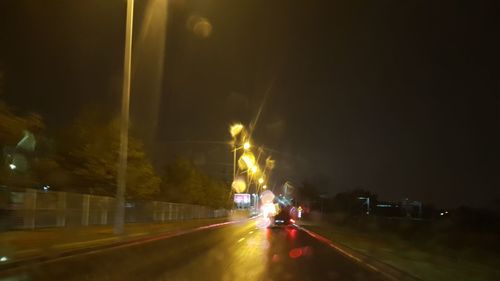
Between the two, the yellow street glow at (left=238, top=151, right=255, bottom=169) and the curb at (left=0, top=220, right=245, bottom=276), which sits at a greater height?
the yellow street glow at (left=238, top=151, right=255, bottom=169)

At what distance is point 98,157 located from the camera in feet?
133

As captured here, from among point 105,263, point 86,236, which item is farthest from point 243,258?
point 86,236

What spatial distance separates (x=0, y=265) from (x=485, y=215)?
4747 centimetres

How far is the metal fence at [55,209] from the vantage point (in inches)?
1201

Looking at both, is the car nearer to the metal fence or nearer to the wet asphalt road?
the metal fence

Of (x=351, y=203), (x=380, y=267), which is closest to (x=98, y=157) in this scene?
(x=380, y=267)

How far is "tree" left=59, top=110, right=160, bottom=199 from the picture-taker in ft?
134

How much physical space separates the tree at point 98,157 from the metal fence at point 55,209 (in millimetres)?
1493

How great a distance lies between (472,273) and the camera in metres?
17.5

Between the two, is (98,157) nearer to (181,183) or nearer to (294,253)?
(294,253)

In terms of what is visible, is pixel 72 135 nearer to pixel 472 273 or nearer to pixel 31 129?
pixel 31 129

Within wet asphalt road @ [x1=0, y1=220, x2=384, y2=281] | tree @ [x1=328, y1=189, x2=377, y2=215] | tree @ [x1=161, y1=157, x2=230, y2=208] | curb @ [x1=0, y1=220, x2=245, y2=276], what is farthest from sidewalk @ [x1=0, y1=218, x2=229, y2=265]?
tree @ [x1=328, y1=189, x2=377, y2=215]

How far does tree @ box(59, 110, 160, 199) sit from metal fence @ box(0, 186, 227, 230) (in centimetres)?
149

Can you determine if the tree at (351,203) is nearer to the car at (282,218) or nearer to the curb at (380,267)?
the car at (282,218)
